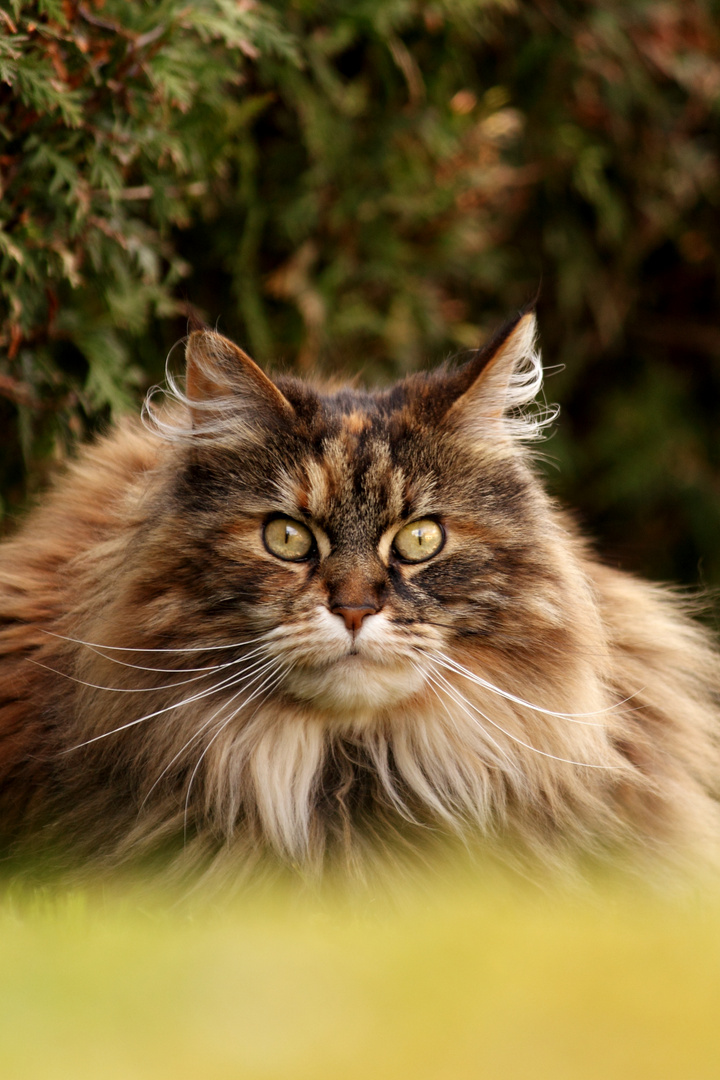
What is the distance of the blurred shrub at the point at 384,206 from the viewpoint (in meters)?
3.10

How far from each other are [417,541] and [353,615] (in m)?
0.27

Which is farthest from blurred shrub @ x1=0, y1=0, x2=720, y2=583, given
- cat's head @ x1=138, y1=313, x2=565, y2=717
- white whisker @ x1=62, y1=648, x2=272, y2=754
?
white whisker @ x1=62, y1=648, x2=272, y2=754

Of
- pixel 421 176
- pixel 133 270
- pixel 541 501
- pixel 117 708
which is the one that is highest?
pixel 421 176

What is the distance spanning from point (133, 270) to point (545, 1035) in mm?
2736

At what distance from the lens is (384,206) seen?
4.59m

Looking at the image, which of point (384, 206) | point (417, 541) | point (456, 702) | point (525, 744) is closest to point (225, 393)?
point (417, 541)

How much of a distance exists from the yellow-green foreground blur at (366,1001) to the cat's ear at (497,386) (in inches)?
41.8

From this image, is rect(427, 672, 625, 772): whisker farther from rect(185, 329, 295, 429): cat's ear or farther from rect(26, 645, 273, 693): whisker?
rect(185, 329, 295, 429): cat's ear

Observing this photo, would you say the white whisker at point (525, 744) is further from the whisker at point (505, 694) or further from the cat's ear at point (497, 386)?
the cat's ear at point (497, 386)

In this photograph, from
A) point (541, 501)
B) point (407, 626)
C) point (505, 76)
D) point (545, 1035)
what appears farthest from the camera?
point (505, 76)

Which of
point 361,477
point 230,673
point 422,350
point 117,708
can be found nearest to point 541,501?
point 361,477

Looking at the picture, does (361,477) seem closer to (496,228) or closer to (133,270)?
(133,270)

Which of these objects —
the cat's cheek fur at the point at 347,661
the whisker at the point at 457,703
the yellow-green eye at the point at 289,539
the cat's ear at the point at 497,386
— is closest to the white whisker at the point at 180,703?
the cat's cheek fur at the point at 347,661

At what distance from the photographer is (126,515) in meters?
2.71
